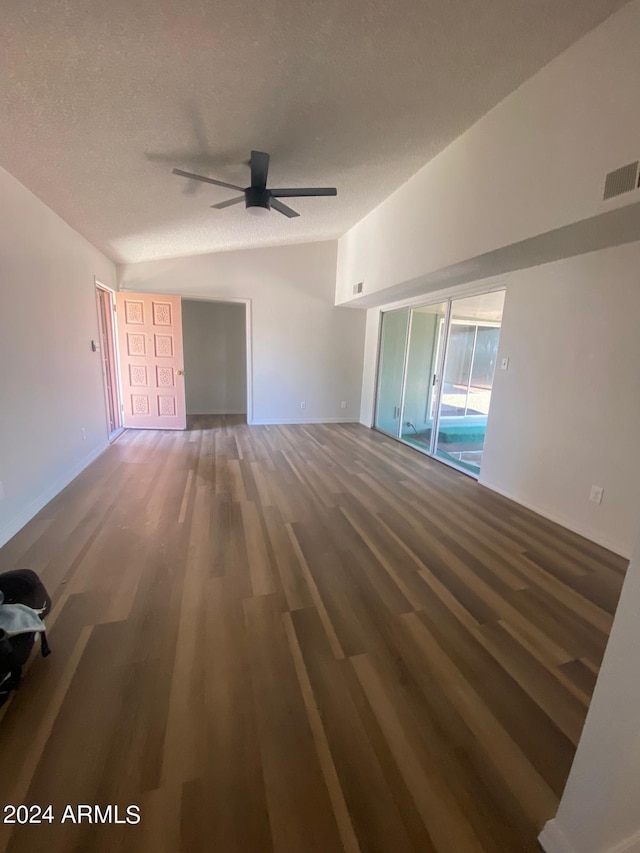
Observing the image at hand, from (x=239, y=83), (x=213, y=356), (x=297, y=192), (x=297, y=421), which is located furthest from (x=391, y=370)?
(x=239, y=83)

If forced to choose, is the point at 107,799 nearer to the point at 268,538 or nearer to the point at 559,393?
the point at 268,538

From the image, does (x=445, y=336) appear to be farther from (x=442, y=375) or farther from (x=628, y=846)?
(x=628, y=846)

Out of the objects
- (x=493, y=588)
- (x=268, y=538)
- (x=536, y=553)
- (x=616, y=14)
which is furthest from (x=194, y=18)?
(x=536, y=553)

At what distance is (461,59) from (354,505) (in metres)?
3.09

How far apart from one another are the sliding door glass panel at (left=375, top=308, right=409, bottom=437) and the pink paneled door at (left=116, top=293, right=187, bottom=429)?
10.9ft

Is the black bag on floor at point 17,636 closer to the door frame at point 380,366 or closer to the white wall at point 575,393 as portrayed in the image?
the white wall at point 575,393

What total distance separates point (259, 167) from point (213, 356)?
4670mm

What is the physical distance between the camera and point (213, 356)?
6910 millimetres

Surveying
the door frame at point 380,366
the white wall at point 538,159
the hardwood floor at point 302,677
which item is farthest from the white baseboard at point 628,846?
the door frame at point 380,366

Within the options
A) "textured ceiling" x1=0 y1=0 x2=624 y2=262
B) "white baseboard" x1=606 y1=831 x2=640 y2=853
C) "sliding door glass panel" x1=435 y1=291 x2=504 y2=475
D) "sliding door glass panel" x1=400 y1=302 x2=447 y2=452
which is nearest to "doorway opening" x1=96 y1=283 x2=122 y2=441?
"textured ceiling" x1=0 y1=0 x2=624 y2=262

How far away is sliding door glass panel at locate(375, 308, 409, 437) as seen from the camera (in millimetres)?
5723

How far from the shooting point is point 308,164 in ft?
9.99

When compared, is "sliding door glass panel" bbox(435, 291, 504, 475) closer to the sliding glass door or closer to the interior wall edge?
the sliding glass door

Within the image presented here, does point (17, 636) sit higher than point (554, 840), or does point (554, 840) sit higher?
point (17, 636)
